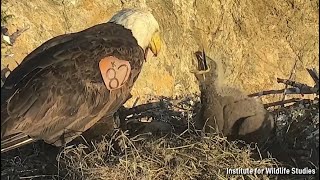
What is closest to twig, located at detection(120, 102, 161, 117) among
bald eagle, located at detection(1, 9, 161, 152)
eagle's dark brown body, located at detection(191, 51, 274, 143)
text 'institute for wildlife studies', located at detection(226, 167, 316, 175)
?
bald eagle, located at detection(1, 9, 161, 152)

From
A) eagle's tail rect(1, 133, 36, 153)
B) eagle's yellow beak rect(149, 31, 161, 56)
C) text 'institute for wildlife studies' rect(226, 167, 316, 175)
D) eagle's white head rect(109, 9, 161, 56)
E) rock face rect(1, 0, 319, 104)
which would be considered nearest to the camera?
text 'institute for wildlife studies' rect(226, 167, 316, 175)

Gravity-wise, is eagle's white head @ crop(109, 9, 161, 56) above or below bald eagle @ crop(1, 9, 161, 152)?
above

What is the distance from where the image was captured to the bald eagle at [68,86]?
3445 mm

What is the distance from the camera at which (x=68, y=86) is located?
11.8 feet

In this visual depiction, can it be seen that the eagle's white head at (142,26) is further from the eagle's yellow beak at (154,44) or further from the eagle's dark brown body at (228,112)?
the eagle's dark brown body at (228,112)

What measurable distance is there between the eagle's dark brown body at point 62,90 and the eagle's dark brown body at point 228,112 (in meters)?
0.45

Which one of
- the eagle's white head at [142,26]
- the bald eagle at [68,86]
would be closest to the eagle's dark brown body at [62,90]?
the bald eagle at [68,86]

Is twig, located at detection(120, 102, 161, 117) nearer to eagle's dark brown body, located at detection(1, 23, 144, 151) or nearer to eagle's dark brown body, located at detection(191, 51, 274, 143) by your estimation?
eagle's dark brown body, located at detection(1, 23, 144, 151)

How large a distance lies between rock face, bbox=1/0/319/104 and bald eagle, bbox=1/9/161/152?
7.51 feet

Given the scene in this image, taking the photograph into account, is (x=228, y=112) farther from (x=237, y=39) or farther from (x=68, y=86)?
(x=237, y=39)

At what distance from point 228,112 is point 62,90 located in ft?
2.91

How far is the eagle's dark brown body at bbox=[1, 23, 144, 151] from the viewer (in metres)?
3.44

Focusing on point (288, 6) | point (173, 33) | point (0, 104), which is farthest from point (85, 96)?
point (288, 6)

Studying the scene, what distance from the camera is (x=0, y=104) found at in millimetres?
3482
